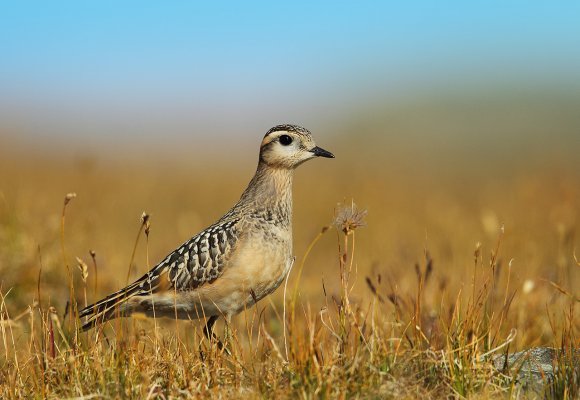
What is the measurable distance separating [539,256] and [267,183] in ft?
16.0

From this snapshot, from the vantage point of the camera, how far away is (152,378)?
15.7ft

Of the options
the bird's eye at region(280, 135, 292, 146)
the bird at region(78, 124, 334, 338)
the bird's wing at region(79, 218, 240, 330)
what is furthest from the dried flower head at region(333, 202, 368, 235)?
the bird's eye at region(280, 135, 292, 146)

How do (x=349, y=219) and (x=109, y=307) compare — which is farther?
(x=109, y=307)

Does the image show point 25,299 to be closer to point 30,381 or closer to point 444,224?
point 30,381

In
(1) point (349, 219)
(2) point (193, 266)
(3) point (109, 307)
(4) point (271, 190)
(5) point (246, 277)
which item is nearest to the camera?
(1) point (349, 219)

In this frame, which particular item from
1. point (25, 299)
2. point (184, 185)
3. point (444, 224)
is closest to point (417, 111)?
point (184, 185)

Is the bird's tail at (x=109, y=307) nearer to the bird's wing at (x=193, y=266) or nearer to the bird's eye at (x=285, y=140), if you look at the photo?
the bird's wing at (x=193, y=266)

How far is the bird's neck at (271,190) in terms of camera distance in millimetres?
6848

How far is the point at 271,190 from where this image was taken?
6.89 metres

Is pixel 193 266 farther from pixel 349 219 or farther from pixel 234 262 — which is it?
pixel 349 219

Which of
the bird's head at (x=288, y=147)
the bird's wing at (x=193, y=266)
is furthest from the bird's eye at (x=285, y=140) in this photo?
the bird's wing at (x=193, y=266)

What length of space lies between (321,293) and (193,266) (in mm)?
3913

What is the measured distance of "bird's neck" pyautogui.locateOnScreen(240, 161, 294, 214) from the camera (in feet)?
22.5

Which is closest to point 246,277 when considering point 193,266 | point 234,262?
point 234,262
